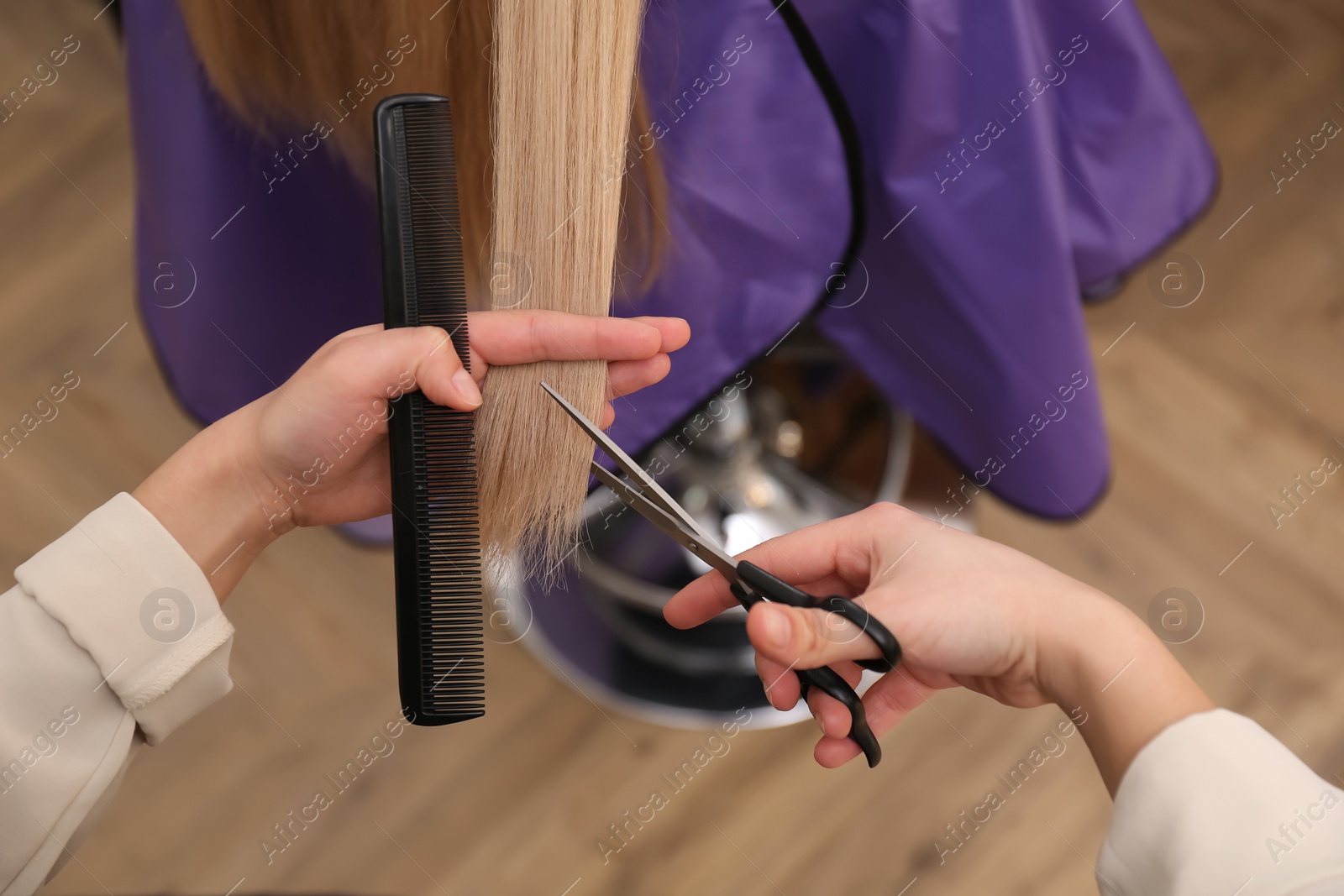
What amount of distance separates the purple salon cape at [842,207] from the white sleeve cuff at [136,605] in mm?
281

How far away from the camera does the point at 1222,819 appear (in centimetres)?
52

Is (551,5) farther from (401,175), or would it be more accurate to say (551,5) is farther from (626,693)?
(626,693)

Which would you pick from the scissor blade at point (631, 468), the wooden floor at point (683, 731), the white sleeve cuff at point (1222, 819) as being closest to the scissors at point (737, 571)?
the scissor blade at point (631, 468)

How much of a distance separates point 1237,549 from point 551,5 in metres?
1.18

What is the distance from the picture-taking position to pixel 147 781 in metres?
1.19

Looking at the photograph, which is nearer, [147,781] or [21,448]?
[147,781]

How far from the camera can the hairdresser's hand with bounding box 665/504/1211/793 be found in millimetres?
587

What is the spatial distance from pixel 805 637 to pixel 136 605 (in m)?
Answer: 0.45

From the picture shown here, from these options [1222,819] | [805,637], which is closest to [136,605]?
[805,637]

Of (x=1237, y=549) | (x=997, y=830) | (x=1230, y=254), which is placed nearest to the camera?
(x=997, y=830)

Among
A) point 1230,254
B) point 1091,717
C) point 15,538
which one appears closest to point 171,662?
point 1091,717

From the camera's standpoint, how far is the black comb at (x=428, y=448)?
0.65 metres

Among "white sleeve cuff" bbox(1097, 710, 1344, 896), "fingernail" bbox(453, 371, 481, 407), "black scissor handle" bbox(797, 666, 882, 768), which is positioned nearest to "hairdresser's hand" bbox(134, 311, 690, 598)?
"fingernail" bbox(453, 371, 481, 407)

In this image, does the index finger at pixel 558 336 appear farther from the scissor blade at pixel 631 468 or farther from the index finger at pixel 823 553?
the index finger at pixel 823 553
